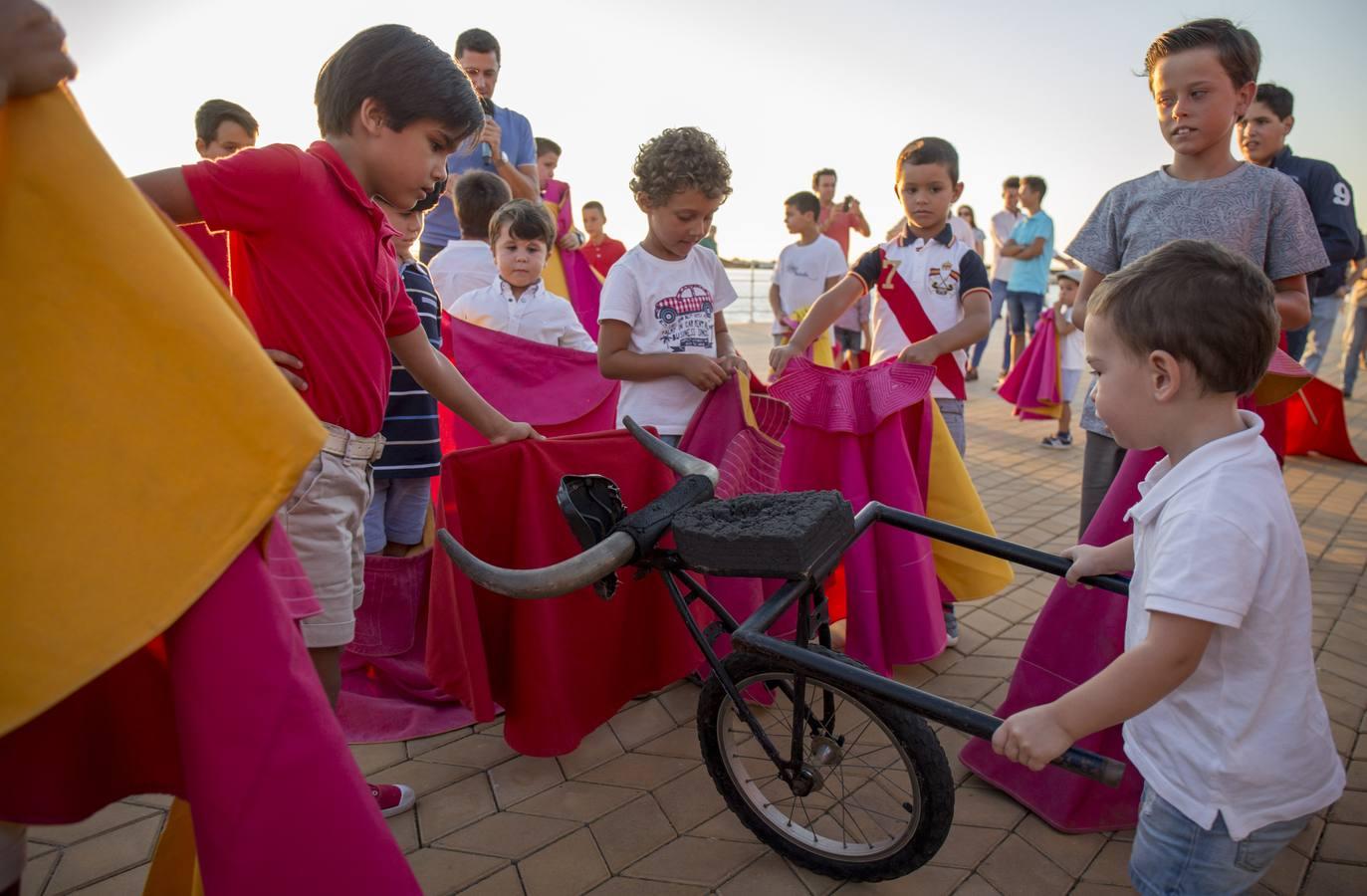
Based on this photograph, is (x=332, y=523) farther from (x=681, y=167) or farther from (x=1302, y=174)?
(x=1302, y=174)

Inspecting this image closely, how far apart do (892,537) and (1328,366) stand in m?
14.3

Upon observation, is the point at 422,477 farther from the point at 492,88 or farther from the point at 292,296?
the point at 492,88

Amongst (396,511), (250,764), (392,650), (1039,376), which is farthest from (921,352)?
(1039,376)

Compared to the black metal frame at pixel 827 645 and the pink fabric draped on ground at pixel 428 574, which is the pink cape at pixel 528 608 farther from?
the black metal frame at pixel 827 645

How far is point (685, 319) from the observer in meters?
3.10

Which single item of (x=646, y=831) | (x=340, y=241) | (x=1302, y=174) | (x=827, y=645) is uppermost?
(x=1302, y=174)

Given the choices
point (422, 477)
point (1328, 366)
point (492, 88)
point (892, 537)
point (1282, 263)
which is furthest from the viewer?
point (1328, 366)

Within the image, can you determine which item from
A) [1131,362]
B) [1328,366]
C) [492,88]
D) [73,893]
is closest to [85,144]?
[1131,362]

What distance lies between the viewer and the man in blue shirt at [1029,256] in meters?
9.45

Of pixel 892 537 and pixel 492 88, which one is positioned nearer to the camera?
pixel 892 537

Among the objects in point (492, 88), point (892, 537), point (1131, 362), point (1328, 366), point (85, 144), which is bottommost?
point (1328, 366)

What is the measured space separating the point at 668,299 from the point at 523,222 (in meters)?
1.10

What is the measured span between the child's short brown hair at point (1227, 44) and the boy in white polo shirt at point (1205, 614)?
1239 mm

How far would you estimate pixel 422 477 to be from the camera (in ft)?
10.7
